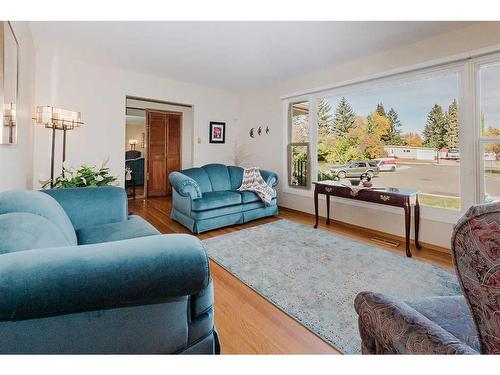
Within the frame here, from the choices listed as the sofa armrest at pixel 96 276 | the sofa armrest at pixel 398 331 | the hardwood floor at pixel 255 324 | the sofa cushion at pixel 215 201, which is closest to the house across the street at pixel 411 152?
the hardwood floor at pixel 255 324

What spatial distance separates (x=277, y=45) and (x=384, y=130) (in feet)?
5.87

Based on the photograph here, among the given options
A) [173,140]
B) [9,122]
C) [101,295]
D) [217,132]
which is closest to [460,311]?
[101,295]

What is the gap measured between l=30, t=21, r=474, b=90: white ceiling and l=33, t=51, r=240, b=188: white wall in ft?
0.80

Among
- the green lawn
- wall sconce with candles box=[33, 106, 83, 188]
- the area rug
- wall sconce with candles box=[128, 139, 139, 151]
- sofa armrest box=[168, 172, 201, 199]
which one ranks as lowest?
the area rug

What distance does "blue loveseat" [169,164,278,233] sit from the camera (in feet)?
10.8

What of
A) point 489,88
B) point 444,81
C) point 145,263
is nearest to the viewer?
point 145,263

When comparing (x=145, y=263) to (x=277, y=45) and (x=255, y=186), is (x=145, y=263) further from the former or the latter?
(x=255, y=186)

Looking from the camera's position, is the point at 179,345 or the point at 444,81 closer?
the point at 179,345

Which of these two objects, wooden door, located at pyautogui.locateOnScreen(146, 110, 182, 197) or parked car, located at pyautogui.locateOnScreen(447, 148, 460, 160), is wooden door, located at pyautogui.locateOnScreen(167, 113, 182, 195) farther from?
parked car, located at pyautogui.locateOnScreen(447, 148, 460, 160)

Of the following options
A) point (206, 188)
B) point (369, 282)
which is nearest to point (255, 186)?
point (206, 188)

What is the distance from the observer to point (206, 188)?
395 cm

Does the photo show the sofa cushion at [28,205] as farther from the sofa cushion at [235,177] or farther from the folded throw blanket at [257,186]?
the sofa cushion at [235,177]

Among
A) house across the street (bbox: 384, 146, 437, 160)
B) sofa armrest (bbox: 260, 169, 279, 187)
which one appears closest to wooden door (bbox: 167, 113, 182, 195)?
sofa armrest (bbox: 260, 169, 279, 187)
